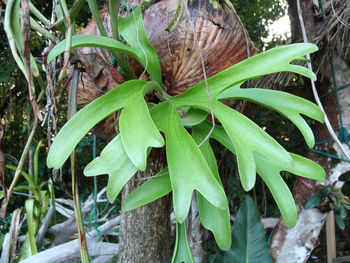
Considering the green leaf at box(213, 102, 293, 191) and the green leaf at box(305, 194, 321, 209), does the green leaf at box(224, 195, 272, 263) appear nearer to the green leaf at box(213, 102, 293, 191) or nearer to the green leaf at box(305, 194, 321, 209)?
the green leaf at box(305, 194, 321, 209)

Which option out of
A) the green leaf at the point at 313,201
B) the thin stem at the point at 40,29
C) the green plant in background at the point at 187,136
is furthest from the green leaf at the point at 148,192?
the green leaf at the point at 313,201

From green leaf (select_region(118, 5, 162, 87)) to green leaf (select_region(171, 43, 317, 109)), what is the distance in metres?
0.08

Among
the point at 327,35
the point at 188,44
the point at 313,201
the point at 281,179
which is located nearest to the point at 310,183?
the point at 313,201

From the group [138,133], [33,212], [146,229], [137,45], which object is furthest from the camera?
[33,212]

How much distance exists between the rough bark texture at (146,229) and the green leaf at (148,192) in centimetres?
18

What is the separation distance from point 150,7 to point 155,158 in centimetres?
30

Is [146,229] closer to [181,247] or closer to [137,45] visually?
[181,247]

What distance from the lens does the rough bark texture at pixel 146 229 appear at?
618mm

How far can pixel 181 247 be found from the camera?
17.5 inches

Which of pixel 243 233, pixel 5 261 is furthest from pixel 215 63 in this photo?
pixel 5 261

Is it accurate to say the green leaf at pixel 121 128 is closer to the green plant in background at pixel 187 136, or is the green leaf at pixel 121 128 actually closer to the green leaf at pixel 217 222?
the green plant in background at pixel 187 136

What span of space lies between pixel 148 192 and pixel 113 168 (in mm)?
89

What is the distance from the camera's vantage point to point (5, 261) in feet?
2.39

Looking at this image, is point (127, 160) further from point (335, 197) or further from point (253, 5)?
point (253, 5)
